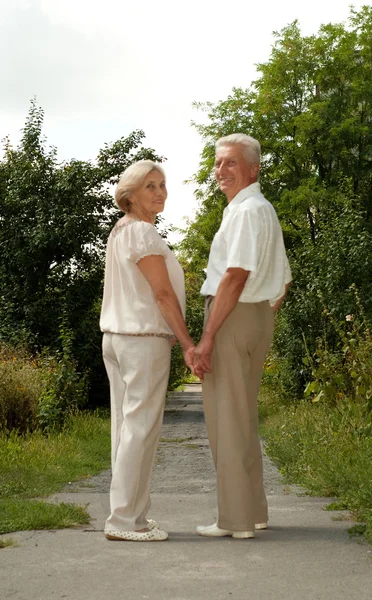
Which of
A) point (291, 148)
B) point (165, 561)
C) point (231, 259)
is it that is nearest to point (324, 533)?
point (165, 561)

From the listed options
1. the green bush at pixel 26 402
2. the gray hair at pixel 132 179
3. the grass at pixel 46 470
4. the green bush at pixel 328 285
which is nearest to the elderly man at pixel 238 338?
the gray hair at pixel 132 179

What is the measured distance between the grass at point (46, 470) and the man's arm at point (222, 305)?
134cm

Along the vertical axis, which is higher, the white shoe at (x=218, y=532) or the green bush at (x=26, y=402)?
the green bush at (x=26, y=402)

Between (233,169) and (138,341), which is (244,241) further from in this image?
(138,341)

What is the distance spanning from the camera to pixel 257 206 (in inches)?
201

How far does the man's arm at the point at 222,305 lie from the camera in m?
4.99

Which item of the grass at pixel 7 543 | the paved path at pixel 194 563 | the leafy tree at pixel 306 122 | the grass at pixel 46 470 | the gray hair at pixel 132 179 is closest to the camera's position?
the paved path at pixel 194 563

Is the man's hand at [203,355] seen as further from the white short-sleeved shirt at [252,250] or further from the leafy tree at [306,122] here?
the leafy tree at [306,122]

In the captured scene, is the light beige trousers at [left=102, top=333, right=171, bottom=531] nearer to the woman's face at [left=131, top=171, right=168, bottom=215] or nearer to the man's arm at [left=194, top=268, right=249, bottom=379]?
the man's arm at [left=194, top=268, right=249, bottom=379]

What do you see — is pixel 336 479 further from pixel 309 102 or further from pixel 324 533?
pixel 309 102

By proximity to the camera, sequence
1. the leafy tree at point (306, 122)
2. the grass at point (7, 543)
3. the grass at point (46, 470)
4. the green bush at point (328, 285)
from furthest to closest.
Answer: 1. the leafy tree at point (306, 122)
2. the green bush at point (328, 285)
3. the grass at point (46, 470)
4. the grass at point (7, 543)

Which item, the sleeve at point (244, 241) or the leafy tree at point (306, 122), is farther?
the leafy tree at point (306, 122)

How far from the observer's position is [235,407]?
16.6 feet

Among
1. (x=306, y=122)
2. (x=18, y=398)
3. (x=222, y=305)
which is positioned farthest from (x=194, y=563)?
(x=306, y=122)
